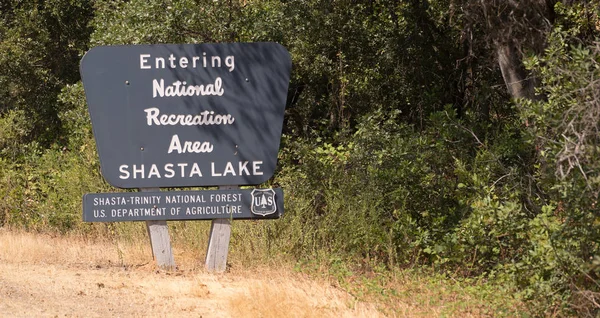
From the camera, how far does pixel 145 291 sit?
8484 millimetres

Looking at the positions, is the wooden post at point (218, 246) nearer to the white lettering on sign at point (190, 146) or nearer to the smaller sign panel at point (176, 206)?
the smaller sign panel at point (176, 206)

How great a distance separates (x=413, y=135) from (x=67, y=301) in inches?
218

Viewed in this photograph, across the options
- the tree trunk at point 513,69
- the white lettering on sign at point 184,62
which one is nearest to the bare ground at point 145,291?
the white lettering on sign at point 184,62

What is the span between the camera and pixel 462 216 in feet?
33.7

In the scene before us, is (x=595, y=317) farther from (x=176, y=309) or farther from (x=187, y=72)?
(x=187, y=72)

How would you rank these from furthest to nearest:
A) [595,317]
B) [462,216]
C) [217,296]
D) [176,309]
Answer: [462,216] < [217,296] < [176,309] < [595,317]

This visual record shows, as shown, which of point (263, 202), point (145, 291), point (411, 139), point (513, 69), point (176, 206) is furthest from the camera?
point (411, 139)

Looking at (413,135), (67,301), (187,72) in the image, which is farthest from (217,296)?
(413,135)

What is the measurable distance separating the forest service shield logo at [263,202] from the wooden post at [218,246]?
36cm

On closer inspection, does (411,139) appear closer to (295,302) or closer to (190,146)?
(190,146)

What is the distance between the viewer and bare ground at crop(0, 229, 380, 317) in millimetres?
7500

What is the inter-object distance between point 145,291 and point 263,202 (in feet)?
5.70

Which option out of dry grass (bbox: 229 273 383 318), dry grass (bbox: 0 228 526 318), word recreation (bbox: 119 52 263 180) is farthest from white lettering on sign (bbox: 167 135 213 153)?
dry grass (bbox: 229 273 383 318)

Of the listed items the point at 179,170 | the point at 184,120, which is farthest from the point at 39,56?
the point at 179,170
